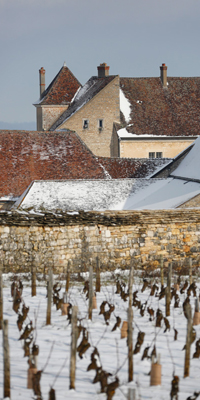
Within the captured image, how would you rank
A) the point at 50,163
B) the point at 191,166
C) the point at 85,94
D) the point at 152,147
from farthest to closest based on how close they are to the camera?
the point at 85,94 → the point at 152,147 → the point at 50,163 → the point at 191,166

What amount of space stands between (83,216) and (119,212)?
88 cm

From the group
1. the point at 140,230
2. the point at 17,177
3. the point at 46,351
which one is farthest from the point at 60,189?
the point at 46,351

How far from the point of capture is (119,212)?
14328mm

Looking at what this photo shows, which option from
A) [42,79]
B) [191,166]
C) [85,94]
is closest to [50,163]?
[191,166]

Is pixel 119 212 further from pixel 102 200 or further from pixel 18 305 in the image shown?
pixel 102 200

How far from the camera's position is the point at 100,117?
42375 millimetres

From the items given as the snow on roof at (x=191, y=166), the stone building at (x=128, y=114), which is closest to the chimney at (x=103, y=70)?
the stone building at (x=128, y=114)

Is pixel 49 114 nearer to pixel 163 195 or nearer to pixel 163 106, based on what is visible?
pixel 163 106

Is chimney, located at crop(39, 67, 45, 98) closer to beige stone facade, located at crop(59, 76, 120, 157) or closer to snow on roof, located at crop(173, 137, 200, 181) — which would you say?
beige stone facade, located at crop(59, 76, 120, 157)

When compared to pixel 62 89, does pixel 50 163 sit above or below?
below

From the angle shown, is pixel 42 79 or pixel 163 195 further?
pixel 42 79

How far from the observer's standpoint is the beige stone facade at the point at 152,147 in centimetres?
4144

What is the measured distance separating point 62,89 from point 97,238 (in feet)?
109

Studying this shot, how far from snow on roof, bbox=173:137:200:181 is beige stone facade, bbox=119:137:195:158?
14.3m
